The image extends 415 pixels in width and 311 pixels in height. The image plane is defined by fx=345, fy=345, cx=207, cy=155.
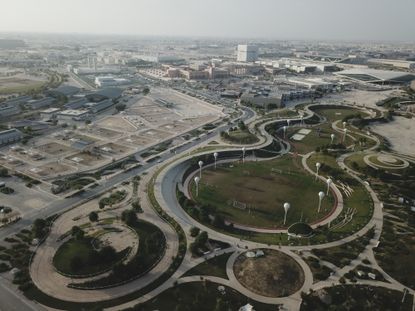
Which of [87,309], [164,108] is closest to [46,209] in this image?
[87,309]

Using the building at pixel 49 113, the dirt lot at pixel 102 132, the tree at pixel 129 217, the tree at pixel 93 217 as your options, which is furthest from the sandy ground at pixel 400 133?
the building at pixel 49 113

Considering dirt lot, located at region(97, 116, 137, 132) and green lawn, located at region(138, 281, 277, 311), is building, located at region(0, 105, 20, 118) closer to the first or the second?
dirt lot, located at region(97, 116, 137, 132)

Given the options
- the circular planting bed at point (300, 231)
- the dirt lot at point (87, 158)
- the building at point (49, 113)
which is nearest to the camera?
the circular planting bed at point (300, 231)

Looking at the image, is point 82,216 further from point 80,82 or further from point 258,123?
point 80,82

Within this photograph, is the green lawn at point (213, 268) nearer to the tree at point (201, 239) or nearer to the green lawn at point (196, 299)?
the green lawn at point (196, 299)

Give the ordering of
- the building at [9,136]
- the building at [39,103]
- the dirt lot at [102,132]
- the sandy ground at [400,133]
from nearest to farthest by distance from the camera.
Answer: the building at [9,136] → the sandy ground at [400,133] → the dirt lot at [102,132] → the building at [39,103]

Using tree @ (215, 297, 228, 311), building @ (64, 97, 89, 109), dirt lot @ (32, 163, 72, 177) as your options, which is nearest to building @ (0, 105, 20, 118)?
building @ (64, 97, 89, 109)
